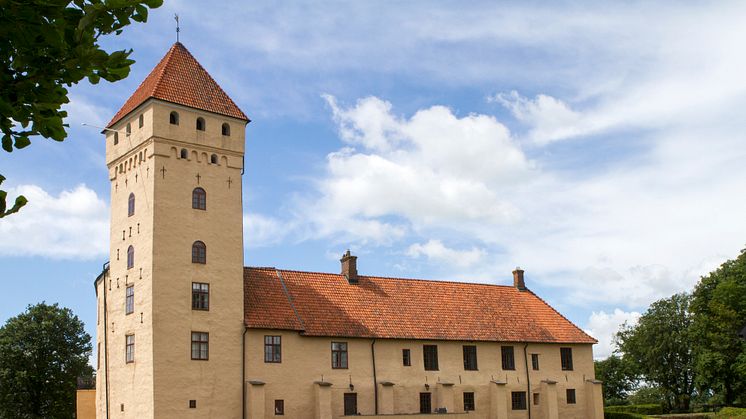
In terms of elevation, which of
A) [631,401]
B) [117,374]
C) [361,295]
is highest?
[361,295]

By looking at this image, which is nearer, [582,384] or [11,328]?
[582,384]

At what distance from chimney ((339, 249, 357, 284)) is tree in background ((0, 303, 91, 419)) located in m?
24.4

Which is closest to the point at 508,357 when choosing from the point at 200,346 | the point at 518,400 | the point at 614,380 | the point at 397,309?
the point at 518,400

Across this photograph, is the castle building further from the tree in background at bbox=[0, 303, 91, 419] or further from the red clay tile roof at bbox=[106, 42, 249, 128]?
the tree in background at bbox=[0, 303, 91, 419]

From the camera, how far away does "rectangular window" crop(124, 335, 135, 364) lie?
35.0 meters

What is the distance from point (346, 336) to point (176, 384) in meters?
8.85

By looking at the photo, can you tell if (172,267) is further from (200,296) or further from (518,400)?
(518,400)

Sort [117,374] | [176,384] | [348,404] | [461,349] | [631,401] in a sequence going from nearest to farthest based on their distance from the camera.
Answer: [176,384] → [117,374] → [348,404] → [461,349] → [631,401]

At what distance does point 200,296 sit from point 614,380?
178 ft

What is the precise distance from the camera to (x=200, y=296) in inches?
1395

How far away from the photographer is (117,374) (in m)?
35.9

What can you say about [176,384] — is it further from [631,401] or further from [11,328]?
[631,401]

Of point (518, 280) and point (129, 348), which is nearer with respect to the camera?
point (129, 348)

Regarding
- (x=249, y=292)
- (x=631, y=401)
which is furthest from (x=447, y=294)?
(x=631, y=401)
